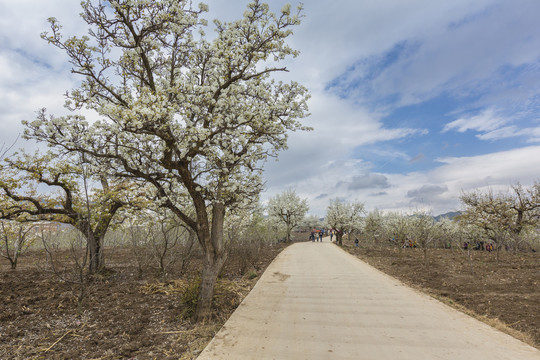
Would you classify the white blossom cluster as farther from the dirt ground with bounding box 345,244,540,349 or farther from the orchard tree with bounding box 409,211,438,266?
the orchard tree with bounding box 409,211,438,266

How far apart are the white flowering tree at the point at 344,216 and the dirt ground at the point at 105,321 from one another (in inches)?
1053

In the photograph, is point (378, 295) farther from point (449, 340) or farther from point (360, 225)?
point (360, 225)

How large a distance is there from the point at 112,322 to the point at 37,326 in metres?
1.73

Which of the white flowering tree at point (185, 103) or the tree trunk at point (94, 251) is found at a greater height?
the white flowering tree at point (185, 103)

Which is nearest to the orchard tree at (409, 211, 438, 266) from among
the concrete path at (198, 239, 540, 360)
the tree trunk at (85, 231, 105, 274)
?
the concrete path at (198, 239, 540, 360)

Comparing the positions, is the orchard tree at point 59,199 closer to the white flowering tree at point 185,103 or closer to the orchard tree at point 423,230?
the white flowering tree at point 185,103

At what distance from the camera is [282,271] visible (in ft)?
44.8

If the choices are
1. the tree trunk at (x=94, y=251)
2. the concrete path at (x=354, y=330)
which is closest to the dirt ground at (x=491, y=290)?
the concrete path at (x=354, y=330)

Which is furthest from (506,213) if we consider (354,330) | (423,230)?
(354,330)

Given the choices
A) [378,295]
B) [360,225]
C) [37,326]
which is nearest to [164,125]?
[37,326]

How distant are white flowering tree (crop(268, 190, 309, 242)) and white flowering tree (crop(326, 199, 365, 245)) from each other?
4.36 metres

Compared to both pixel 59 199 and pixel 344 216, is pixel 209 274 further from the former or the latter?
pixel 344 216

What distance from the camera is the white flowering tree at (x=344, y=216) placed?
114 feet

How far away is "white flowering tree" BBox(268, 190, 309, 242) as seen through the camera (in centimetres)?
3947
